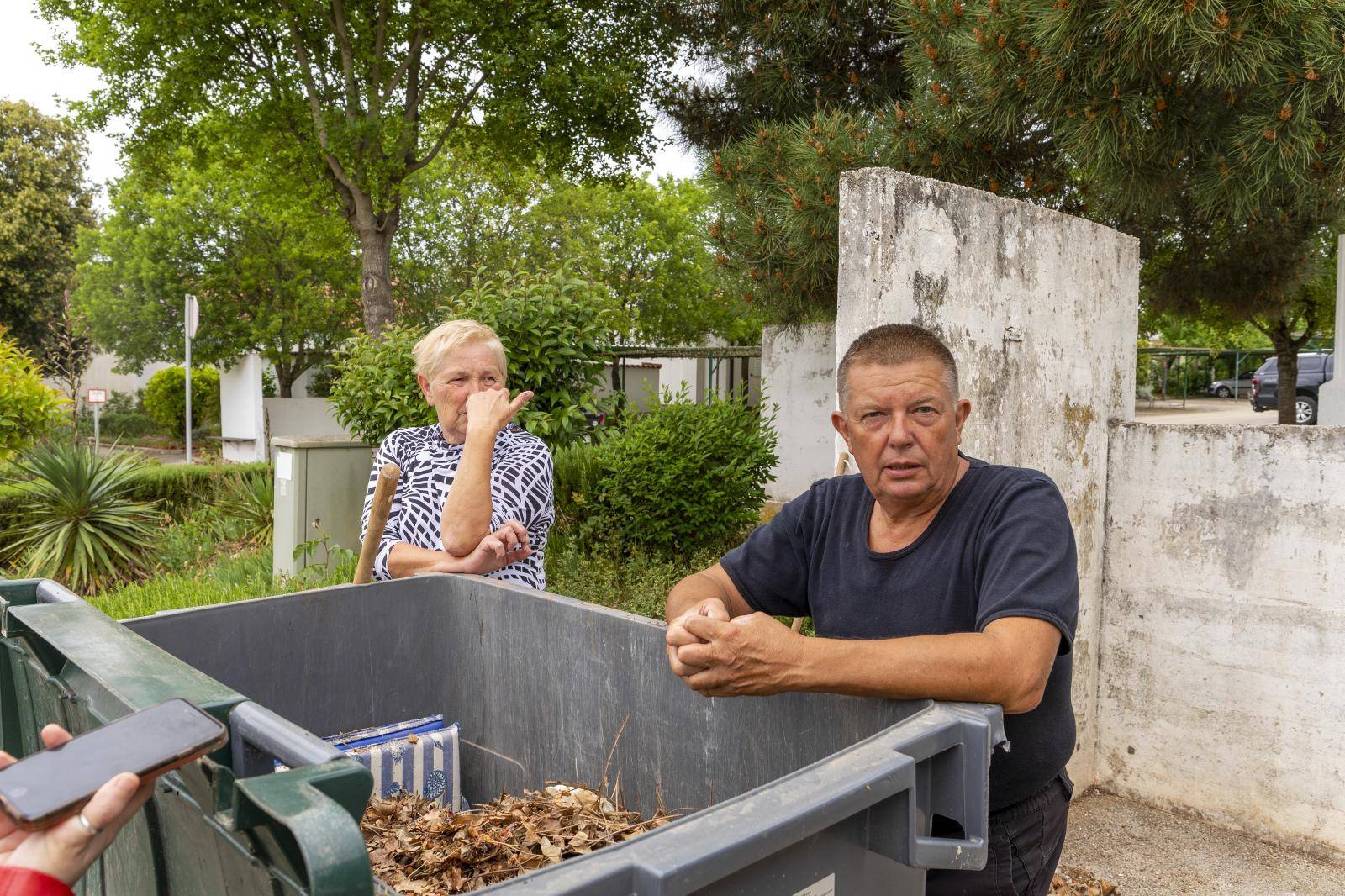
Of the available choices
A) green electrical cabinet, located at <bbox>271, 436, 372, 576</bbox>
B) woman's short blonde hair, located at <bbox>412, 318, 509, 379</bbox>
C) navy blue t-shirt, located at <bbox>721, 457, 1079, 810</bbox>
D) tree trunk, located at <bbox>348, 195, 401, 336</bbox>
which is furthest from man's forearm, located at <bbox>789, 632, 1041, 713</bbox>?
tree trunk, located at <bbox>348, 195, 401, 336</bbox>

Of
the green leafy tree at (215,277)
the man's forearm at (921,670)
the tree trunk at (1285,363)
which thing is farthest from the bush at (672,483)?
the green leafy tree at (215,277)

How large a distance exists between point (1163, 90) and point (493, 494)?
4.94 m

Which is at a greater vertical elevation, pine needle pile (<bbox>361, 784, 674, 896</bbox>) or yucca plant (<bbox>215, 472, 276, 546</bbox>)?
pine needle pile (<bbox>361, 784, 674, 896</bbox>)

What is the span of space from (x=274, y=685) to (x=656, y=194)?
94.7 ft

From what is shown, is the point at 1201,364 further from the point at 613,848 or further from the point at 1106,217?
the point at 613,848

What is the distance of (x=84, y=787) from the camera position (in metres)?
1.05

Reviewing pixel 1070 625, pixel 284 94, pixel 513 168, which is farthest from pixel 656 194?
pixel 1070 625

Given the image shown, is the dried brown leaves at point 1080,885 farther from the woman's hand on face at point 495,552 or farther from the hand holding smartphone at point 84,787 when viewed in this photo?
the hand holding smartphone at point 84,787

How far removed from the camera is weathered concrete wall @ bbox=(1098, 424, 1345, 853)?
401 centimetres

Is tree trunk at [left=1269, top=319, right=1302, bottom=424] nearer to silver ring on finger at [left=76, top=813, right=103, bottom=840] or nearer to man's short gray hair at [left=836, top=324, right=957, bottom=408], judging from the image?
man's short gray hair at [left=836, top=324, right=957, bottom=408]

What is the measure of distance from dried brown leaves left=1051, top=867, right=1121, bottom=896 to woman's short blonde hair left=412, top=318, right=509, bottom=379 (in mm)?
2951

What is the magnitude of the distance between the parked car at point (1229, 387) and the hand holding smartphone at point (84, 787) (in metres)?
38.2

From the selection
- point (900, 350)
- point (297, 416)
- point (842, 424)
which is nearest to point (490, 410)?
point (842, 424)

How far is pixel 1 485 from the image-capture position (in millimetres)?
9539
